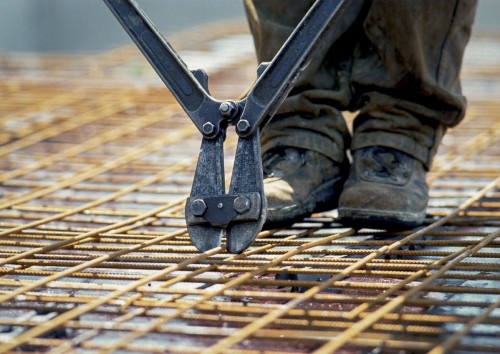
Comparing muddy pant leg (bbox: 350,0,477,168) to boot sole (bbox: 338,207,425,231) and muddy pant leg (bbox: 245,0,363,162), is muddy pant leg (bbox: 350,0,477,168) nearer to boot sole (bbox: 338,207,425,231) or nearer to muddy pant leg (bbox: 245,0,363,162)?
muddy pant leg (bbox: 245,0,363,162)

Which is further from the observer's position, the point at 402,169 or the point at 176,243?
the point at 402,169

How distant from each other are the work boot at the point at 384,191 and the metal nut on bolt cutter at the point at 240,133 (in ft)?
0.86

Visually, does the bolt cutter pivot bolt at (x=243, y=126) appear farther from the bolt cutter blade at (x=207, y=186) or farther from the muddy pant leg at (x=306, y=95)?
the muddy pant leg at (x=306, y=95)

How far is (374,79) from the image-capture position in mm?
1687

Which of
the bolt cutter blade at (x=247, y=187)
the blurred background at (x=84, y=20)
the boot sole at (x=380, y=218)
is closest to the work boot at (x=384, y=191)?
the boot sole at (x=380, y=218)

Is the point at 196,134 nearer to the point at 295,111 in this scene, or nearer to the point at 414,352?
the point at 295,111

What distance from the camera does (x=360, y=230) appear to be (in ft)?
5.29

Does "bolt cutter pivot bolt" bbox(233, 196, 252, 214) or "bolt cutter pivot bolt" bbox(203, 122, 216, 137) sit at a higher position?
"bolt cutter pivot bolt" bbox(203, 122, 216, 137)

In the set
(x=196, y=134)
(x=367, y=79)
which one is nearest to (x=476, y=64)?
(x=196, y=134)

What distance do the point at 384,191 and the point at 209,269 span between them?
379mm

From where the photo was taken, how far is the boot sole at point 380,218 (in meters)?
1.56

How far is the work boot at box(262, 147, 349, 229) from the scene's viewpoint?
159cm

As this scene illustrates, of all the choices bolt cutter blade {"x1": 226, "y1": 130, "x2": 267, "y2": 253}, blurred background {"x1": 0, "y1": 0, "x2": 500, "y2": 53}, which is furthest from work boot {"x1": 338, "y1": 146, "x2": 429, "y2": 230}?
blurred background {"x1": 0, "y1": 0, "x2": 500, "y2": 53}

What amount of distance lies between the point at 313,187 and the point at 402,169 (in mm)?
157
